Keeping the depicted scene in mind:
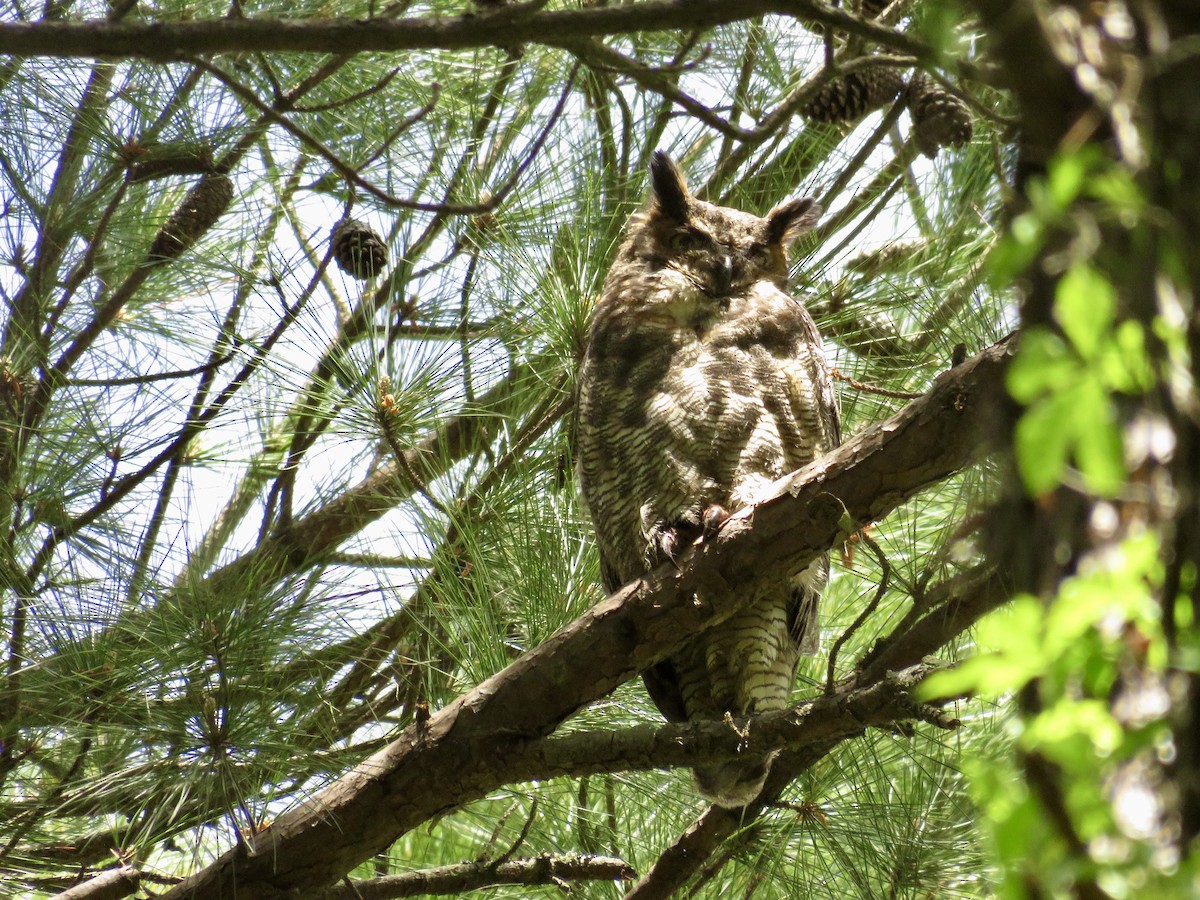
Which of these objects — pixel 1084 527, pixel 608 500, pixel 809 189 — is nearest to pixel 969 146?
pixel 809 189

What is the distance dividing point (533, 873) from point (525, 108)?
1868mm

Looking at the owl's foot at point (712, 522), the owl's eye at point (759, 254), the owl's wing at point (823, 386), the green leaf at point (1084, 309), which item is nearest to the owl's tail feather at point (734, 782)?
the owl's foot at point (712, 522)

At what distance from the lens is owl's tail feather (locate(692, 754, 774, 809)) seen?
Answer: 219 centimetres

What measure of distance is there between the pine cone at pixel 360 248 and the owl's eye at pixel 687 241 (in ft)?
2.41

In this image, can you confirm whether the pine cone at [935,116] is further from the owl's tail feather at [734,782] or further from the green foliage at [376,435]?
the owl's tail feather at [734,782]

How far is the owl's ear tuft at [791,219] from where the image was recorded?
9.95ft

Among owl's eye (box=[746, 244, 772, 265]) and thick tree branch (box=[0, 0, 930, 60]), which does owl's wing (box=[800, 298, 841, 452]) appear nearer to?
owl's eye (box=[746, 244, 772, 265])

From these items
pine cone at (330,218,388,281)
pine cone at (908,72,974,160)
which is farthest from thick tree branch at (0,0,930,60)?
pine cone at (330,218,388,281)

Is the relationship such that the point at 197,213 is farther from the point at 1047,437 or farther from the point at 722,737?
the point at 1047,437

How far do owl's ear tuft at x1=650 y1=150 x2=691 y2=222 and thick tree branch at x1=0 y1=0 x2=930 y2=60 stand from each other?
5.19 feet

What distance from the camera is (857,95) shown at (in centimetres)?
306

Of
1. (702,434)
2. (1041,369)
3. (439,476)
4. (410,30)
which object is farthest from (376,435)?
(1041,369)

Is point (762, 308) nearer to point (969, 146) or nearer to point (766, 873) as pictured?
point (969, 146)

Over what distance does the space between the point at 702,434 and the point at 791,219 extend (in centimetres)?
82
